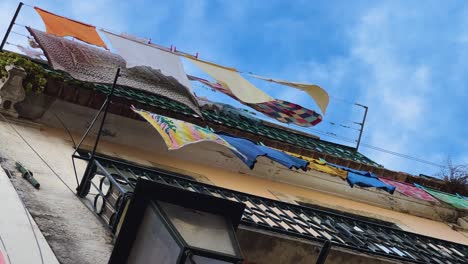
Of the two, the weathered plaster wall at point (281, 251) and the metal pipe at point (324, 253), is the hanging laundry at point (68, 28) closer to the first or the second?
the weathered plaster wall at point (281, 251)

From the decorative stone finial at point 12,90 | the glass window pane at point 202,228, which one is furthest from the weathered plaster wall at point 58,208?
the glass window pane at point 202,228

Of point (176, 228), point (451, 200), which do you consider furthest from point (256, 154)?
point (451, 200)

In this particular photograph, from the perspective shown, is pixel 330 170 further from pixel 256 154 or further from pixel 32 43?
pixel 32 43

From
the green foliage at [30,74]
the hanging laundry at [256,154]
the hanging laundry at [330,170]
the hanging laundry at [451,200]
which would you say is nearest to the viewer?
the green foliage at [30,74]

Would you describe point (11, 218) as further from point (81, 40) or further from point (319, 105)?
point (319, 105)

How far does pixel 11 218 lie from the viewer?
429 cm

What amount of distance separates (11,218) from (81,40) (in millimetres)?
6411

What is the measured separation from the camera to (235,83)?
38.1ft

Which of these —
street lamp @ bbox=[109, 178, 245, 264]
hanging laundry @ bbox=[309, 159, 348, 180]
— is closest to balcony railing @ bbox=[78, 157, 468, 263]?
street lamp @ bbox=[109, 178, 245, 264]

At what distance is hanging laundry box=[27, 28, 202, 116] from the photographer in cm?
903

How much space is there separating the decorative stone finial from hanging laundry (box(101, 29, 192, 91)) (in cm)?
207

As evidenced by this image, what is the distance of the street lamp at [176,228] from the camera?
3.17 meters

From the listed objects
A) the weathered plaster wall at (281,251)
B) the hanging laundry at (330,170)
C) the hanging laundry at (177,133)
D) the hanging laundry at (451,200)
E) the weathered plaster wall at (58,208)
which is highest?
the hanging laundry at (451,200)

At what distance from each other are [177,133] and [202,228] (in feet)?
15.6
